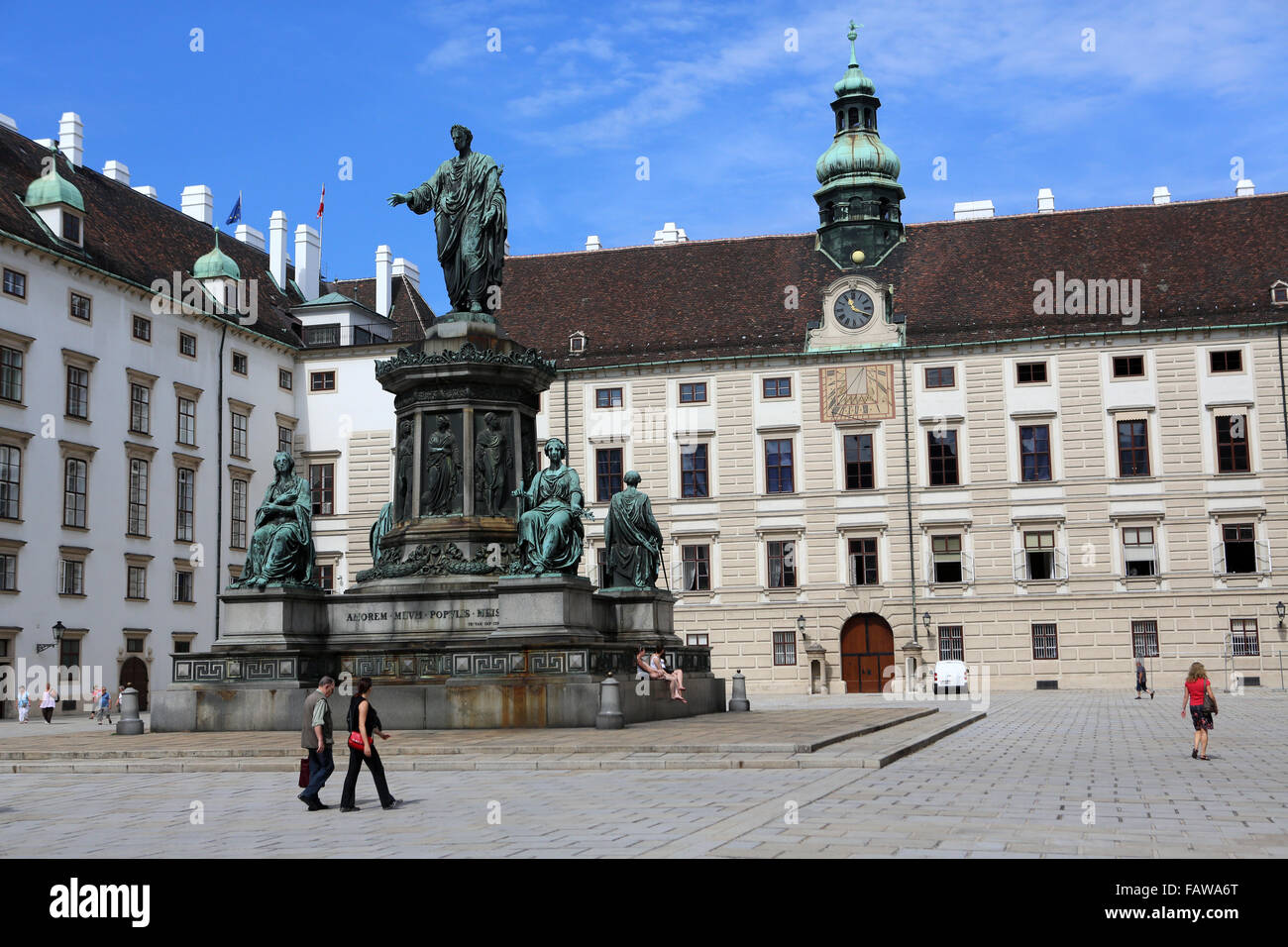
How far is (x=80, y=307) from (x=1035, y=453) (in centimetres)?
3567

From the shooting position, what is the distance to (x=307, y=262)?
70.9 meters

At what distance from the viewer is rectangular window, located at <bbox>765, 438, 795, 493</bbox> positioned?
191 feet

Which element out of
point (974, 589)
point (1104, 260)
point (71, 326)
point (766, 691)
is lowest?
point (766, 691)

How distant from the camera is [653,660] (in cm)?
2414

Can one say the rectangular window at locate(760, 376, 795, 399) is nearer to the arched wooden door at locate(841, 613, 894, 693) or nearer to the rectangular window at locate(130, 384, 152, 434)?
the arched wooden door at locate(841, 613, 894, 693)

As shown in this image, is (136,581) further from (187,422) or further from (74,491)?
(187,422)

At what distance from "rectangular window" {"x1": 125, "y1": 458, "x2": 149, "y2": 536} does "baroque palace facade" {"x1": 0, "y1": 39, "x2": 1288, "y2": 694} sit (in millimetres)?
166

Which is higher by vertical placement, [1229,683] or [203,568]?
[203,568]

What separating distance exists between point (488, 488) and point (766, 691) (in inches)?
1359

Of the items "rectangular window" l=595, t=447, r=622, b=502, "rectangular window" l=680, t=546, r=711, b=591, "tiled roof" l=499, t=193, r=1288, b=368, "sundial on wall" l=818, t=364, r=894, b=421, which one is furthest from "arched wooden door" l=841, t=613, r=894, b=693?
"tiled roof" l=499, t=193, r=1288, b=368
